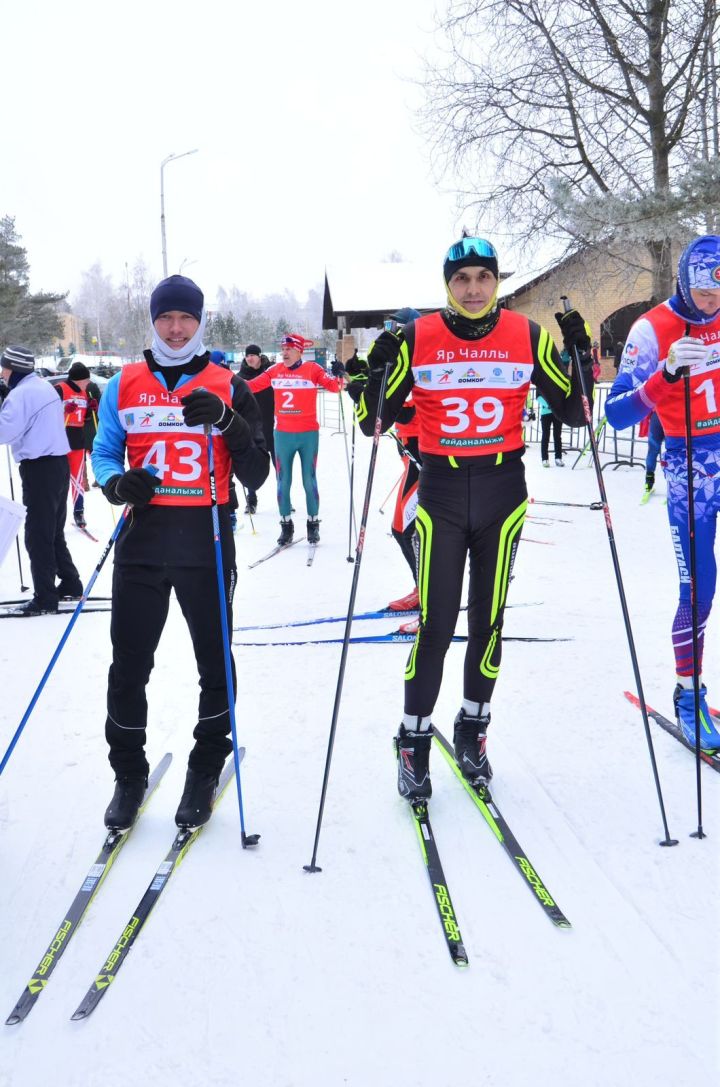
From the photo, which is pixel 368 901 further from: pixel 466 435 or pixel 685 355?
pixel 685 355

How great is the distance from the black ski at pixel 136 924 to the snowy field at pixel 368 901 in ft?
0.10

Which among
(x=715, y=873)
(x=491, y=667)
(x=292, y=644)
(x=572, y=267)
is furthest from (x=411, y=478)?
(x=572, y=267)

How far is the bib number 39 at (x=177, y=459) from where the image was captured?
293 centimetres

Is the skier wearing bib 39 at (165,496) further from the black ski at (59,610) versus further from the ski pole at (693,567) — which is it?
the black ski at (59,610)

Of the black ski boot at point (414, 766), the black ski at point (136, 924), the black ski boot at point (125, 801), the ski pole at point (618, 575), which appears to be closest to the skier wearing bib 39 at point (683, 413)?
the ski pole at point (618, 575)

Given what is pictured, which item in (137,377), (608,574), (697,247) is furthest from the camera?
(608,574)

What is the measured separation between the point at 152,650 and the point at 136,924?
971 millimetres

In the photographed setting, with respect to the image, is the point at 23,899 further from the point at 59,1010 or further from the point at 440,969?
the point at 440,969

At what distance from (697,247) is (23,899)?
3.47 metres

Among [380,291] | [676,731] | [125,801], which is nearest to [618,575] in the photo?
[676,731]

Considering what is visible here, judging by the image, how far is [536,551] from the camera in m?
7.89

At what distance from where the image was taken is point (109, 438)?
9.75 feet

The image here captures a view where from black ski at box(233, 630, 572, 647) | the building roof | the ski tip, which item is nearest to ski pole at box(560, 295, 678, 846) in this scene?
A: the ski tip

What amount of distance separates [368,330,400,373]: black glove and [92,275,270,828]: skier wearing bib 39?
1.70 ft
